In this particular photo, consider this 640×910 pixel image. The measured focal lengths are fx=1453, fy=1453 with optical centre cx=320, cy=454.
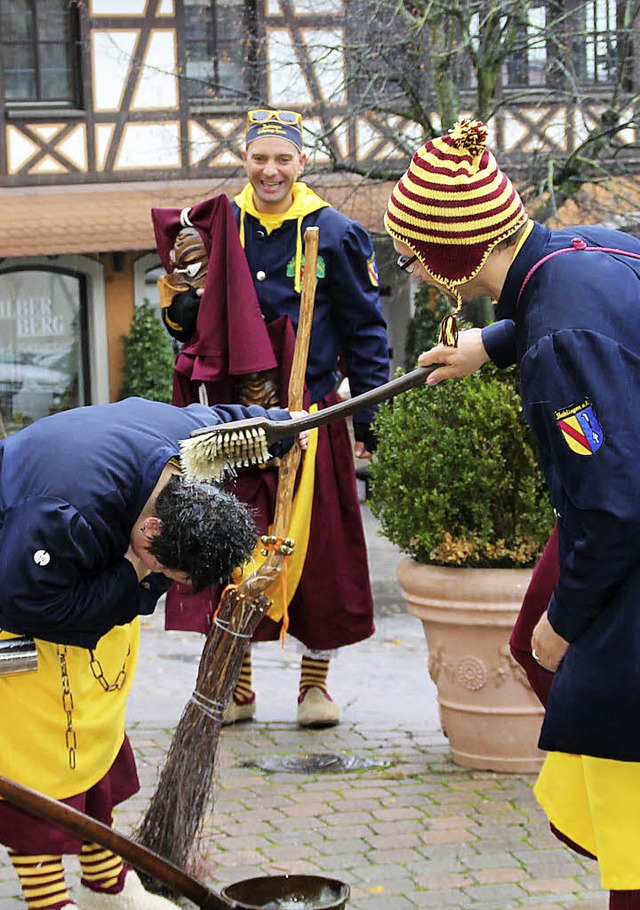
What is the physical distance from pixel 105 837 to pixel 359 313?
2563mm

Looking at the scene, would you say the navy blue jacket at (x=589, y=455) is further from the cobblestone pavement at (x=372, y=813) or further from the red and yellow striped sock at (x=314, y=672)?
the red and yellow striped sock at (x=314, y=672)

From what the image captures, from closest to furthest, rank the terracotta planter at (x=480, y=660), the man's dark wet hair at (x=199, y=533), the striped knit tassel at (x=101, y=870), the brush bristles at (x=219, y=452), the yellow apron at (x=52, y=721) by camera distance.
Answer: the man's dark wet hair at (x=199, y=533), the brush bristles at (x=219, y=452), the yellow apron at (x=52, y=721), the striped knit tassel at (x=101, y=870), the terracotta planter at (x=480, y=660)

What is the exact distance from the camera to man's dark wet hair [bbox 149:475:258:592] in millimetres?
3033

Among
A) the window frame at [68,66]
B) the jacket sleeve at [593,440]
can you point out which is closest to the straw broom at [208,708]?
the jacket sleeve at [593,440]

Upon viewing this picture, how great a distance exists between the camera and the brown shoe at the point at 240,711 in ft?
17.7

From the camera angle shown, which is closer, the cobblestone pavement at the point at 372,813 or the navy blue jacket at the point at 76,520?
the navy blue jacket at the point at 76,520

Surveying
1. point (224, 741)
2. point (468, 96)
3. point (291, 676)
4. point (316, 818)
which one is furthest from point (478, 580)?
point (468, 96)

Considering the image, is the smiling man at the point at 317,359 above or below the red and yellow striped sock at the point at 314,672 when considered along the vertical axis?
above

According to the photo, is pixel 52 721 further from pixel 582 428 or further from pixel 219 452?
pixel 582 428

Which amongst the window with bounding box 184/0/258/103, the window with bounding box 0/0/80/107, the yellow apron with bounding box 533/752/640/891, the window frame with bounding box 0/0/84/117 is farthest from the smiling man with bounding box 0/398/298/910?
the window with bounding box 0/0/80/107

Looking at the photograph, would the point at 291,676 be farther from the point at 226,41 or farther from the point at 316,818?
the point at 226,41

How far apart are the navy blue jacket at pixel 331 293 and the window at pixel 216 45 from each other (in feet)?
29.8

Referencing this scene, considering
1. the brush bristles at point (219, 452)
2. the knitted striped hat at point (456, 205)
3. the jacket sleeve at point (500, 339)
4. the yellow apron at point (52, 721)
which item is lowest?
the yellow apron at point (52, 721)

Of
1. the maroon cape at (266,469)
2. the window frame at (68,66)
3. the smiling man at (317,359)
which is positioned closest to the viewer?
the maroon cape at (266,469)
